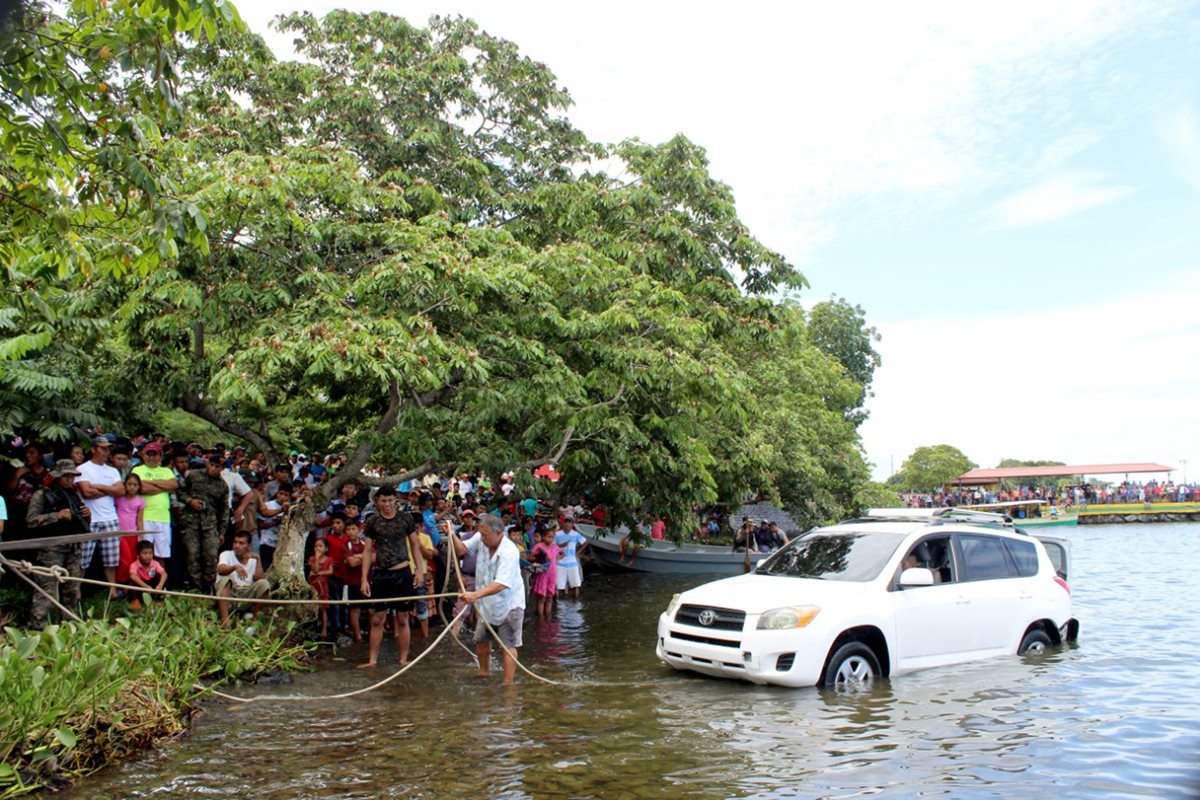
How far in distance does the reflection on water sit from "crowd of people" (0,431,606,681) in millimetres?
1022

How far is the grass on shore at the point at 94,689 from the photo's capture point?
620cm

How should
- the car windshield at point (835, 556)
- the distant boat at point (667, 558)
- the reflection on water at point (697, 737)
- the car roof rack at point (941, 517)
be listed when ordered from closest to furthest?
the reflection on water at point (697, 737)
the car windshield at point (835, 556)
the car roof rack at point (941, 517)
the distant boat at point (667, 558)

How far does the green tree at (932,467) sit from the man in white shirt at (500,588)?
73507mm

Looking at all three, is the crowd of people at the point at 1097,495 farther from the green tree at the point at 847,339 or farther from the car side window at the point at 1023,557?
the car side window at the point at 1023,557

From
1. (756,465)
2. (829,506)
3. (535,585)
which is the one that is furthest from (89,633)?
(829,506)

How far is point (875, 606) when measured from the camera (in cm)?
905

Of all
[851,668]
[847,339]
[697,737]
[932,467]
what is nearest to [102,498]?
[697,737]

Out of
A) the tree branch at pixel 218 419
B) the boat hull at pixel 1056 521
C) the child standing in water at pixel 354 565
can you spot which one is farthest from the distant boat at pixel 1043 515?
the child standing in water at pixel 354 565

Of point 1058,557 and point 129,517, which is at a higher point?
point 129,517

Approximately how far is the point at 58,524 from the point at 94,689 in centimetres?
402

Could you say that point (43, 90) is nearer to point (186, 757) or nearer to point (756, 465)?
point (186, 757)

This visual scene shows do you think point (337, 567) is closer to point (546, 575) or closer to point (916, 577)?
point (546, 575)

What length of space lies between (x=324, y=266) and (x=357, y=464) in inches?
113

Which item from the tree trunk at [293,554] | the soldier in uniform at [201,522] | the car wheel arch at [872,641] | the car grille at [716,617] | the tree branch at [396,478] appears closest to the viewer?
the car wheel arch at [872,641]
